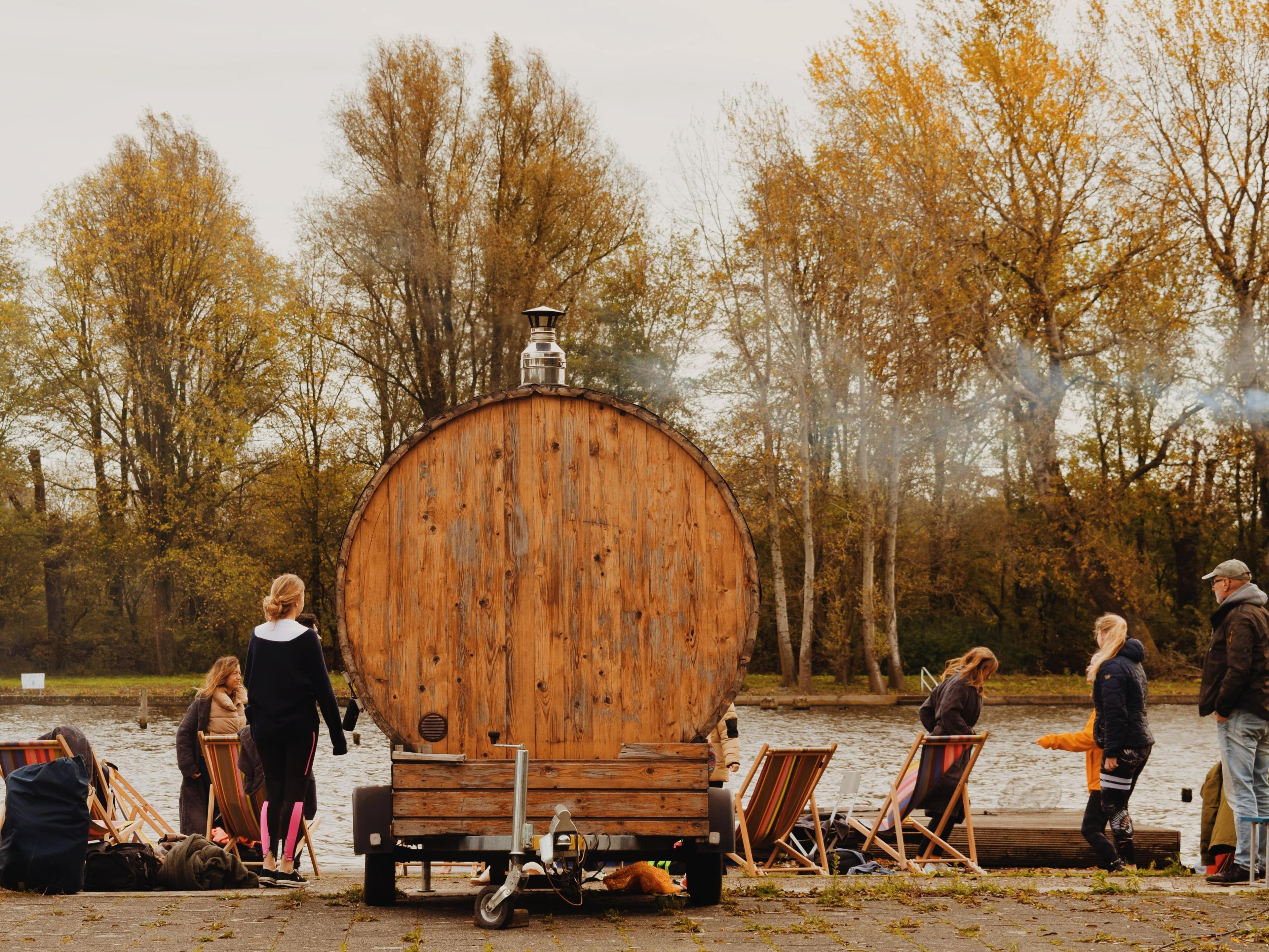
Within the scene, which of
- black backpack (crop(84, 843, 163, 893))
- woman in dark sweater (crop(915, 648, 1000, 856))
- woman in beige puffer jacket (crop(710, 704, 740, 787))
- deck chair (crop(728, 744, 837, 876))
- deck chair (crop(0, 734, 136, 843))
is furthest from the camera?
woman in dark sweater (crop(915, 648, 1000, 856))

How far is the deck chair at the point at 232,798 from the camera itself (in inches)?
338

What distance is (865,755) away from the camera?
19250 mm

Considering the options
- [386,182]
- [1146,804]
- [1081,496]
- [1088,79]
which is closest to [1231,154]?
[1088,79]

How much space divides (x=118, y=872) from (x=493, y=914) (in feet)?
9.17

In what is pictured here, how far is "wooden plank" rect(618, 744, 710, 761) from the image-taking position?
682cm

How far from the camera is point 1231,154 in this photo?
1398 inches

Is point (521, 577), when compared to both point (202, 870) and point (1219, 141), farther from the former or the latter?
point (1219, 141)

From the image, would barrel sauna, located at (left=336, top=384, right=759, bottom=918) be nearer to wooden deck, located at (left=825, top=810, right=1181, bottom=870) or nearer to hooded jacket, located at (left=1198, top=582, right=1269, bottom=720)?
hooded jacket, located at (left=1198, top=582, right=1269, bottom=720)

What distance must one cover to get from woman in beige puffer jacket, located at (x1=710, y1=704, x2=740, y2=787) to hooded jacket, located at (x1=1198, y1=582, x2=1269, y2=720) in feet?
9.26

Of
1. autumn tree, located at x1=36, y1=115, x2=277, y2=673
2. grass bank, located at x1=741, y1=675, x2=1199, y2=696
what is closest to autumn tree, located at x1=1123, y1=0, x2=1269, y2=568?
grass bank, located at x1=741, y1=675, x2=1199, y2=696

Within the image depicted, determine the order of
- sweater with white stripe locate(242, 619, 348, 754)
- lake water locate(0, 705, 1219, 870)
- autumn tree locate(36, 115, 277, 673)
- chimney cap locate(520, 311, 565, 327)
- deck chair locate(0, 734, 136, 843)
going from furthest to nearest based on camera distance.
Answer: autumn tree locate(36, 115, 277, 673) → lake water locate(0, 705, 1219, 870) → chimney cap locate(520, 311, 565, 327) → deck chair locate(0, 734, 136, 843) → sweater with white stripe locate(242, 619, 348, 754)

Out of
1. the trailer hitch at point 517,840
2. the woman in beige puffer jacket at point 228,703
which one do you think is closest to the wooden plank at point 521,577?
the trailer hitch at point 517,840

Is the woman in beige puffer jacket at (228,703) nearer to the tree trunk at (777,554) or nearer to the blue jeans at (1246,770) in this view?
the blue jeans at (1246,770)

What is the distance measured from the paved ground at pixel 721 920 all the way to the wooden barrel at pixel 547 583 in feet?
3.00
